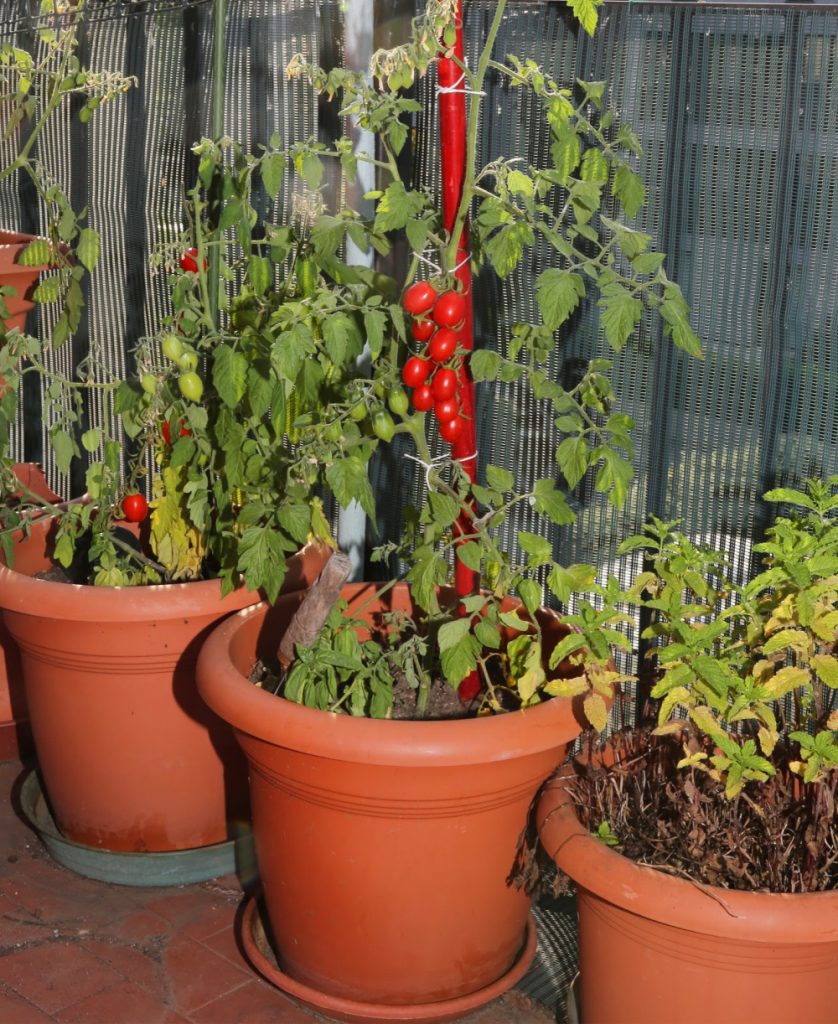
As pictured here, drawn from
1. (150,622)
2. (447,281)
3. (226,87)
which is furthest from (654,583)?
(226,87)

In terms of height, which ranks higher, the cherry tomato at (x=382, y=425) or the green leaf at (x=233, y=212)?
the green leaf at (x=233, y=212)

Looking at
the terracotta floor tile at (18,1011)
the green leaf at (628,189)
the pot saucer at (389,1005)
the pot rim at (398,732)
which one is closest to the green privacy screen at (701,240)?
the green leaf at (628,189)

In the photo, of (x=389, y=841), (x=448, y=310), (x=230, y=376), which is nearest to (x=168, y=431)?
(x=230, y=376)

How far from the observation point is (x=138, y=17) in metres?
3.30

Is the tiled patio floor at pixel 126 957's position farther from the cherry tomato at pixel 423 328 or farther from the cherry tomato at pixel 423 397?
the cherry tomato at pixel 423 328

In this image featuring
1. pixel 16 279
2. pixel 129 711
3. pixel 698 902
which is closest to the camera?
pixel 698 902

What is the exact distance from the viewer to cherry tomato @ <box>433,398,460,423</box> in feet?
7.41

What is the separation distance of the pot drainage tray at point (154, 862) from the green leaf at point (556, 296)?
140cm

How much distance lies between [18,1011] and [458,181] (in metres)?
1.64

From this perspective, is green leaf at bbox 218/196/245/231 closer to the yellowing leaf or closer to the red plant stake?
the red plant stake

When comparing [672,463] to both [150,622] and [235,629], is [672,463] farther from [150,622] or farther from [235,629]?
[150,622]

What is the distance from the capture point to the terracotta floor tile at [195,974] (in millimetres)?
2484

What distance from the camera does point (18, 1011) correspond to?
243cm

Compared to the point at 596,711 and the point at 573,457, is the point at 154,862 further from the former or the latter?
the point at 573,457
